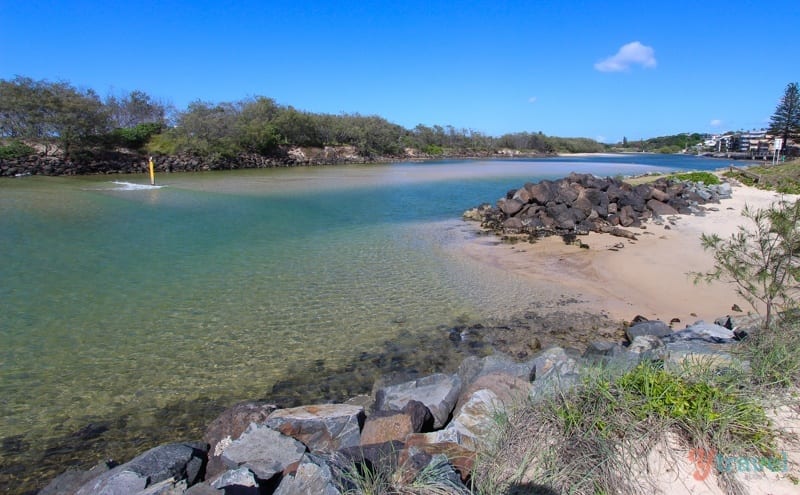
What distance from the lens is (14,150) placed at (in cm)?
3672

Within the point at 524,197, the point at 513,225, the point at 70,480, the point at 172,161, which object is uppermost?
the point at 172,161

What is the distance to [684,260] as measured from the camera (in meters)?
11.5

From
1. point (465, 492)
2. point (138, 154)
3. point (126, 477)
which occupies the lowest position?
point (126, 477)

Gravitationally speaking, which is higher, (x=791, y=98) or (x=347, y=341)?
(x=791, y=98)

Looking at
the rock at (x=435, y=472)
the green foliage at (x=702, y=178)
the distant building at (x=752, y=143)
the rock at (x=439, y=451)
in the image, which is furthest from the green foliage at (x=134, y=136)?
the distant building at (x=752, y=143)

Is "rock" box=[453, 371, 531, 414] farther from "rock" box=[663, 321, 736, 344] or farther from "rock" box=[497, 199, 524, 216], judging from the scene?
"rock" box=[497, 199, 524, 216]

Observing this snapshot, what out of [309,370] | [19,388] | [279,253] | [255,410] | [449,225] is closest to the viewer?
[255,410]

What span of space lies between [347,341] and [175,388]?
2.38m

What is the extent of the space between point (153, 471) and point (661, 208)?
1895 centimetres

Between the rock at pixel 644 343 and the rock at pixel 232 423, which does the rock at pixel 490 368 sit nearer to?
the rock at pixel 644 343

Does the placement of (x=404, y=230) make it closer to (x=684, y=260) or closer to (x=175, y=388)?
(x=684, y=260)

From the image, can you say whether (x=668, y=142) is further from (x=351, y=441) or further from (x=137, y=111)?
(x=351, y=441)

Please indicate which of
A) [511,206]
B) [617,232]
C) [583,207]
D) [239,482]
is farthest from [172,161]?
[239,482]

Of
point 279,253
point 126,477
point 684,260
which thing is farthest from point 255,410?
point 684,260
